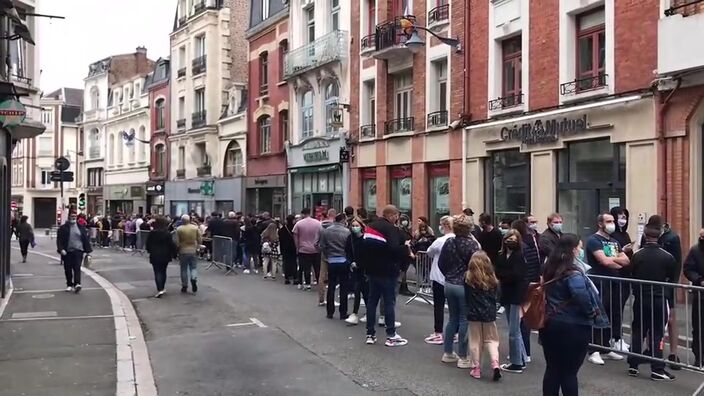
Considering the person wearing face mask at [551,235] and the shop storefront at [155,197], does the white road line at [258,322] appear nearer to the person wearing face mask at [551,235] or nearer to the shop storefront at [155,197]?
the person wearing face mask at [551,235]

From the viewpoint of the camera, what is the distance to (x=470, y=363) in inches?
307

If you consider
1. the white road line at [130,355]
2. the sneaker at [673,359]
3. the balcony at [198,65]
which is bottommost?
the white road line at [130,355]

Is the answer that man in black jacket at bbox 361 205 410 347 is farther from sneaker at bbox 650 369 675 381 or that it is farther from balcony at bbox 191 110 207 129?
balcony at bbox 191 110 207 129

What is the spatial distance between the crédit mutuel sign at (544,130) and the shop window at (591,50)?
0.84 meters

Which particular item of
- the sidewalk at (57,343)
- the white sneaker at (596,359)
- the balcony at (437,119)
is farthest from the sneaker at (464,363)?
the balcony at (437,119)

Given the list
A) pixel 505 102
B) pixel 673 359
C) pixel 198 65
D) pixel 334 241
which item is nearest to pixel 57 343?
pixel 334 241

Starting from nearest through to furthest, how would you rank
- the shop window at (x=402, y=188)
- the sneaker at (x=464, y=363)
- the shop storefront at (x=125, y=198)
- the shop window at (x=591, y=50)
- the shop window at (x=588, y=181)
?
the sneaker at (x=464, y=363) → the shop window at (x=588, y=181) → the shop window at (x=591, y=50) → the shop window at (x=402, y=188) → the shop storefront at (x=125, y=198)

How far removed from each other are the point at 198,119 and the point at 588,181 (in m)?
28.2

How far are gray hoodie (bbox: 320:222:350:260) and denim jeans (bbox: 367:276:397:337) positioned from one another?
217 centimetres

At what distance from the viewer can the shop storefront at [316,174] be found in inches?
1067

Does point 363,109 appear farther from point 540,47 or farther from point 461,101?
point 540,47

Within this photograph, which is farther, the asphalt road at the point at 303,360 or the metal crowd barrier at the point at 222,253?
the metal crowd barrier at the point at 222,253

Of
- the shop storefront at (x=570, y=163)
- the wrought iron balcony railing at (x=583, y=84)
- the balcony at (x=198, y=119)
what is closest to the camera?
the shop storefront at (x=570, y=163)

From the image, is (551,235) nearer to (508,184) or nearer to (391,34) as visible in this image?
(508,184)
